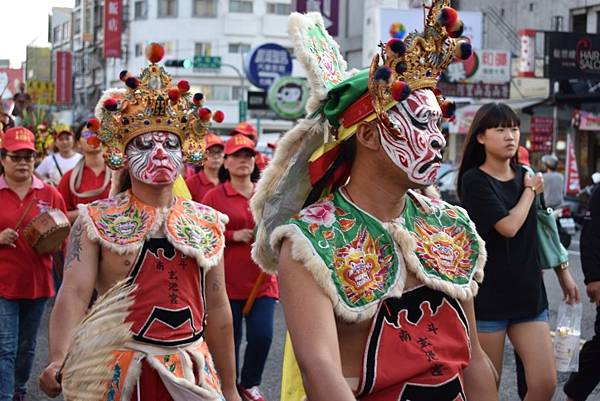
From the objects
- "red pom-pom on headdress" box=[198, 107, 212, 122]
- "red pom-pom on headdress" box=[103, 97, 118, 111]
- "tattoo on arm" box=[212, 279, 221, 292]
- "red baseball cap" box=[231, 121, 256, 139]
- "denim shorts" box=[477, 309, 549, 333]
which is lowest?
"denim shorts" box=[477, 309, 549, 333]

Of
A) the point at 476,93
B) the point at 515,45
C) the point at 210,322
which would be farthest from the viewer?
the point at 515,45

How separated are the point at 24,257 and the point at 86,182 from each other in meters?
1.87

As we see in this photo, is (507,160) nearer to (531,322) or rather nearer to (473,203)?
(473,203)

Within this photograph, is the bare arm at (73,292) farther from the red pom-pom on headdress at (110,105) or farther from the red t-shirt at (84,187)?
the red t-shirt at (84,187)

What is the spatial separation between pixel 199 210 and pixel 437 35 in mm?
2211

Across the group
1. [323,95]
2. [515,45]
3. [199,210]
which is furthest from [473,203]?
[515,45]

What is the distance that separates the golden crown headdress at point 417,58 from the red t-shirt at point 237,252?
464 centimetres

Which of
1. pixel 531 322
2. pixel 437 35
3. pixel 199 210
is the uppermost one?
pixel 437 35

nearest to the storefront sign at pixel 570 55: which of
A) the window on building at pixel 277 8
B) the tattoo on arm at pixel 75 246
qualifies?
the tattoo on arm at pixel 75 246

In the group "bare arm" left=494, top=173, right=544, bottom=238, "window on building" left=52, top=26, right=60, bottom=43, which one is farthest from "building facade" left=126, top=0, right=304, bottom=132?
"bare arm" left=494, top=173, right=544, bottom=238

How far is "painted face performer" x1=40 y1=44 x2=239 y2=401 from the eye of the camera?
453 centimetres

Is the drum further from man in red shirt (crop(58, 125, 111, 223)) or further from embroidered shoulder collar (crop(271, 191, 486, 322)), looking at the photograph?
embroidered shoulder collar (crop(271, 191, 486, 322))

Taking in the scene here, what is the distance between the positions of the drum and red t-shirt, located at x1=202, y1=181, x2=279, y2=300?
4.11 feet

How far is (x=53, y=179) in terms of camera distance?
1180 centimetres
